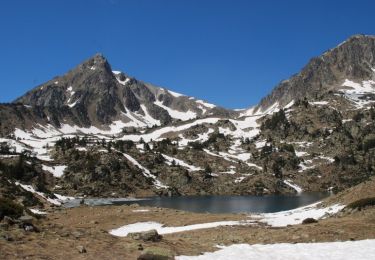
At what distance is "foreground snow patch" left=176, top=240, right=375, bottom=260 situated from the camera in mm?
21484

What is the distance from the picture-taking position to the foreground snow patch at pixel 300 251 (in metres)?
21.5

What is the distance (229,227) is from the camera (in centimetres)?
3900

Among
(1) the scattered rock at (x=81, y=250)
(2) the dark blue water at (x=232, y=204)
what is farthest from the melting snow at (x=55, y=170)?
(1) the scattered rock at (x=81, y=250)

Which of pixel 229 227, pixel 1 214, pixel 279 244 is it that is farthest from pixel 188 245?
pixel 229 227

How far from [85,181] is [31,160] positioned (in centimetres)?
2505

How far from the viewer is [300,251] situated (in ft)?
75.2

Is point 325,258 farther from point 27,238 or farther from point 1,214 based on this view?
point 1,214

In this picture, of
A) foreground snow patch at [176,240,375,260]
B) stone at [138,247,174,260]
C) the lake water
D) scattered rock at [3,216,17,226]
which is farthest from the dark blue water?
scattered rock at [3,216,17,226]

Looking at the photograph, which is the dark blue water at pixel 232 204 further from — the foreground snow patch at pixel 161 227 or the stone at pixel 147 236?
the stone at pixel 147 236

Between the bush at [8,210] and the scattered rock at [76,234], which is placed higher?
the bush at [8,210]

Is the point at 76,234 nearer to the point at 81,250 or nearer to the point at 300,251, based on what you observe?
the point at 81,250

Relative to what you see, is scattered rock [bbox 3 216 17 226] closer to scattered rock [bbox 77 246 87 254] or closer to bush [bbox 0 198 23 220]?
bush [bbox 0 198 23 220]

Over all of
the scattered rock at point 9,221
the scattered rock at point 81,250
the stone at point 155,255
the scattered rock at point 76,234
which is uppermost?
the scattered rock at point 9,221

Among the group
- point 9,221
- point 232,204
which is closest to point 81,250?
point 9,221
